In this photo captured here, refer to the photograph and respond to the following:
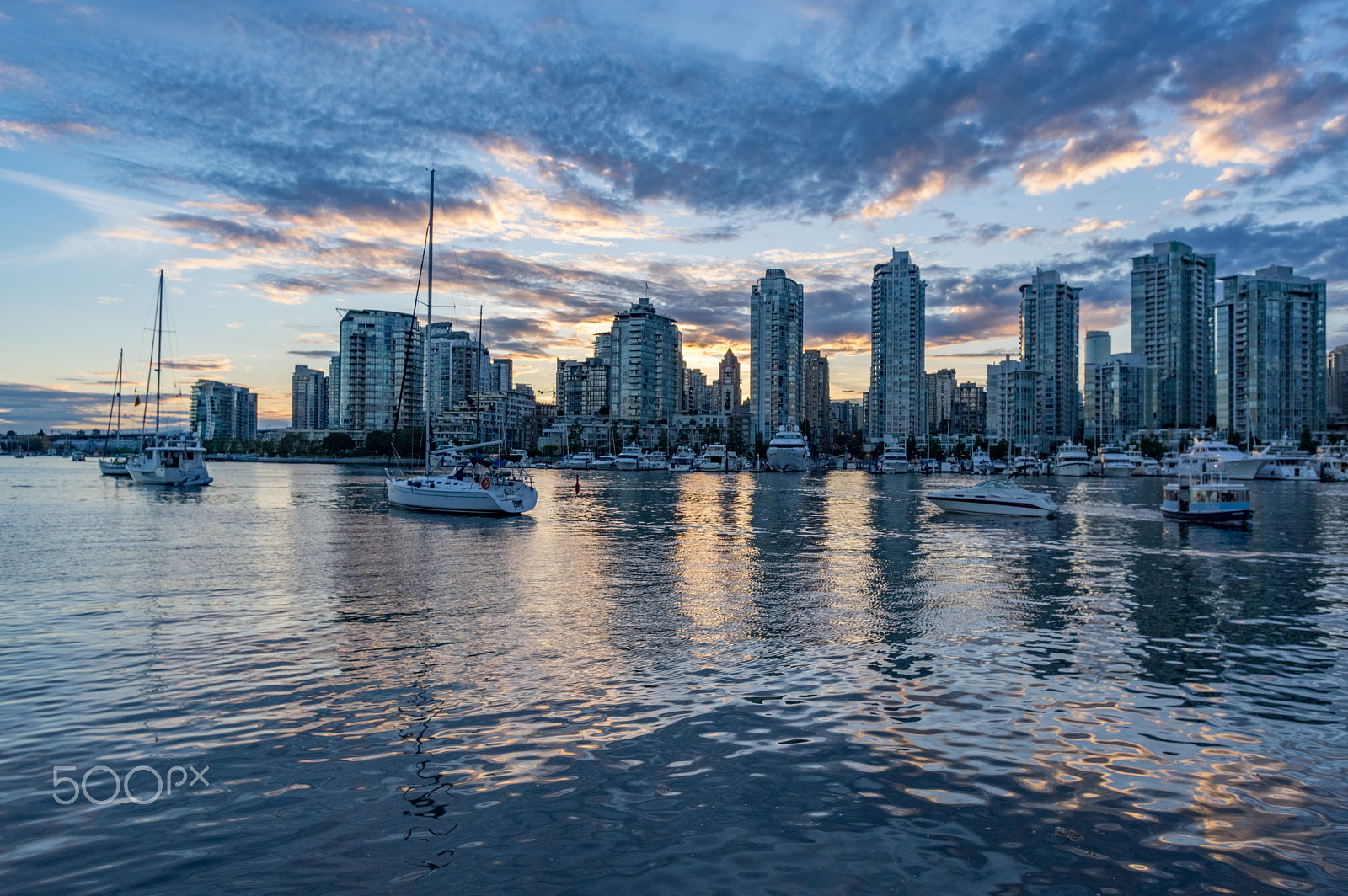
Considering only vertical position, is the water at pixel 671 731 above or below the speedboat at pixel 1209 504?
below

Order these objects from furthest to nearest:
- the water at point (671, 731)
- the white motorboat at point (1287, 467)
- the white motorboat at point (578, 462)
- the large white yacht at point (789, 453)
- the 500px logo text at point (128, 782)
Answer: the white motorboat at point (578, 462) → the large white yacht at point (789, 453) → the white motorboat at point (1287, 467) → the 500px logo text at point (128, 782) → the water at point (671, 731)

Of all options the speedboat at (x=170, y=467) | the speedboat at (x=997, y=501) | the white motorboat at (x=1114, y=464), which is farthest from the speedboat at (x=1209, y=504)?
the white motorboat at (x=1114, y=464)

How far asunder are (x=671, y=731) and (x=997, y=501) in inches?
2169

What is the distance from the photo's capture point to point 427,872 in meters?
7.97

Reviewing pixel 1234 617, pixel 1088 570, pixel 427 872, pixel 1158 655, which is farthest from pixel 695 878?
pixel 1088 570

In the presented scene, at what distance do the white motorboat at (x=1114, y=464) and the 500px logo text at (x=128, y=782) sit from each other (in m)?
188

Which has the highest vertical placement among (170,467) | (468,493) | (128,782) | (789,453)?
(789,453)

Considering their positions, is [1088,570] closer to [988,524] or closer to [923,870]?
[988,524]

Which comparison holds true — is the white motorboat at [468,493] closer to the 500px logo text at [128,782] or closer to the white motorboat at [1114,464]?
the 500px logo text at [128,782]

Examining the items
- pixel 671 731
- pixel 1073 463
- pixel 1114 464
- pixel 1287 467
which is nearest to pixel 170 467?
pixel 671 731

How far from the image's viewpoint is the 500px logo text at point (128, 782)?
9812 millimetres

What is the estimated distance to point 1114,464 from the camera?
170 m

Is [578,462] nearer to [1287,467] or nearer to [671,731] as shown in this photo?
[1287,467]

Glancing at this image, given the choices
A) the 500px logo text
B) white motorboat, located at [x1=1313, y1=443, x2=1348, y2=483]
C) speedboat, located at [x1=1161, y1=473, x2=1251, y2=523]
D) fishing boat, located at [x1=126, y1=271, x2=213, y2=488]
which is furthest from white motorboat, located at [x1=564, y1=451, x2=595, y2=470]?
the 500px logo text
